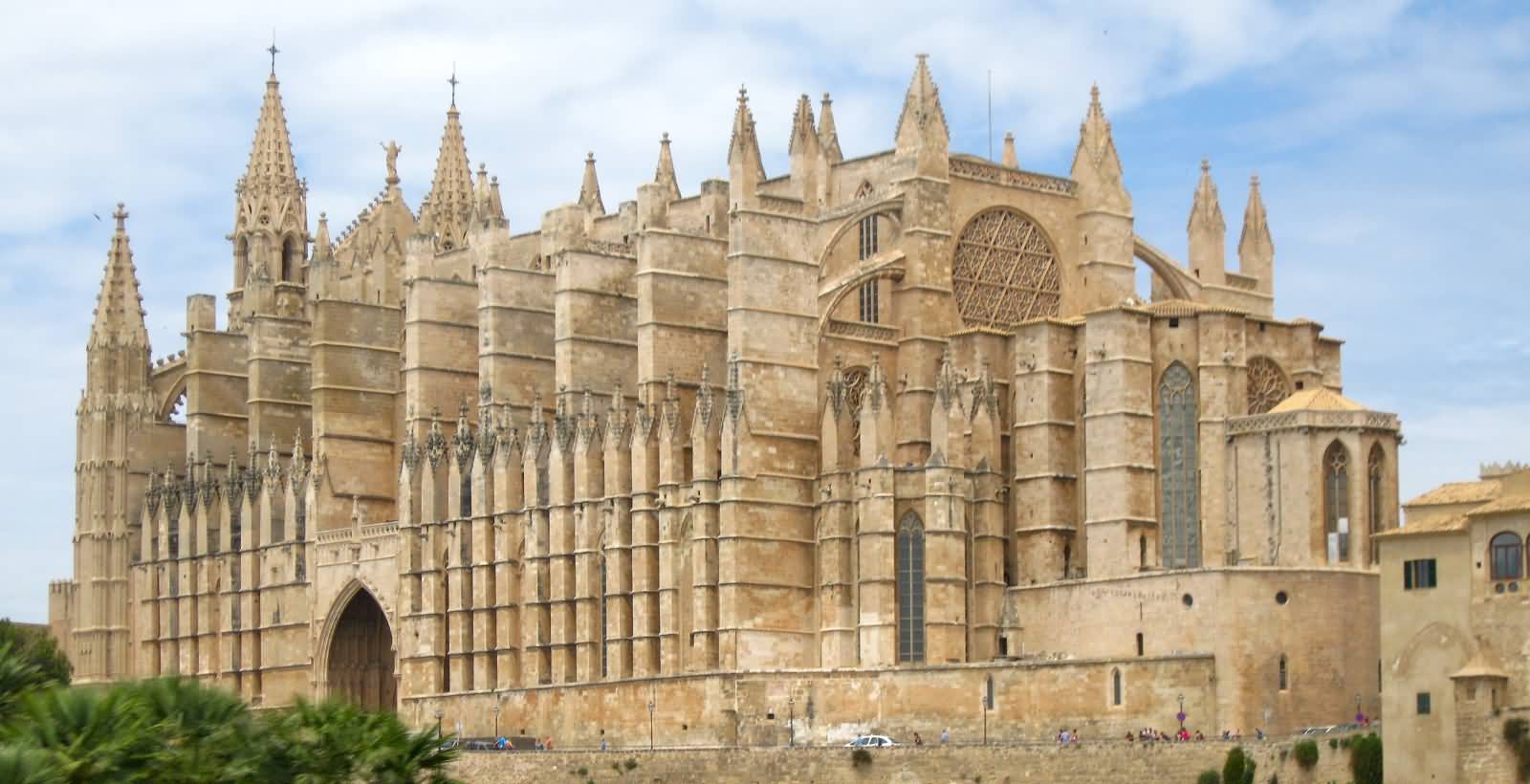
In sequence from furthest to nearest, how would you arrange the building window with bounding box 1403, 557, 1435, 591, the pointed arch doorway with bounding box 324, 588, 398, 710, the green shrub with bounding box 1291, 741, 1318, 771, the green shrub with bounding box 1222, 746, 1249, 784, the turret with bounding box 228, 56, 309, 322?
the turret with bounding box 228, 56, 309, 322
the pointed arch doorway with bounding box 324, 588, 398, 710
the green shrub with bounding box 1222, 746, 1249, 784
the green shrub with bounding box 1291, 741, 1318, 771
the building window with bounding box 1403, 557, 1435, 591

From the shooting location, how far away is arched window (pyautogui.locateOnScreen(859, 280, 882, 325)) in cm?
8081

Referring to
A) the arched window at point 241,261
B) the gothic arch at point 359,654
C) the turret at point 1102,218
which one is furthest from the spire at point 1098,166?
the arched window at point 241,261

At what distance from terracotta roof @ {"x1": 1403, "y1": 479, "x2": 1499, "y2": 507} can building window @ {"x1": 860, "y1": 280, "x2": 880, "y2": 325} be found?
17837 mm

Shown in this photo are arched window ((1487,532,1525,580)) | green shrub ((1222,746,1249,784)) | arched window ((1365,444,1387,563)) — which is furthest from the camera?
arched window ((1365,444,1387,563))

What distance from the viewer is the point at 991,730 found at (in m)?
72.8

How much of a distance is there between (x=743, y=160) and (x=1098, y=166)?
946 cm

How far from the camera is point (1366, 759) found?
64750mm

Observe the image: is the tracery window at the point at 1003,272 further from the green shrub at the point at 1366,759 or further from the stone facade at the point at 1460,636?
the green shrub at the point at 1366,759

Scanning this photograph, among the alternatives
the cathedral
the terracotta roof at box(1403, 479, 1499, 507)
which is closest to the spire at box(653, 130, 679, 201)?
the cathedral

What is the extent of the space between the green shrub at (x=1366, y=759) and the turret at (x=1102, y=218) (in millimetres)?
19399

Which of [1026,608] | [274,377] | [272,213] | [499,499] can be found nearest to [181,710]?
[1026,608]

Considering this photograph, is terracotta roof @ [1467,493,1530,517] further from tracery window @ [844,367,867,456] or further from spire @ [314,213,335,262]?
spire @ [314,213,335,262]

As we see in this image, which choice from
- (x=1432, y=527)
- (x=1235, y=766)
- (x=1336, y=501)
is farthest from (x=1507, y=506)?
(x=1336, y=501)

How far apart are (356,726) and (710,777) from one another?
2288 centimetres
